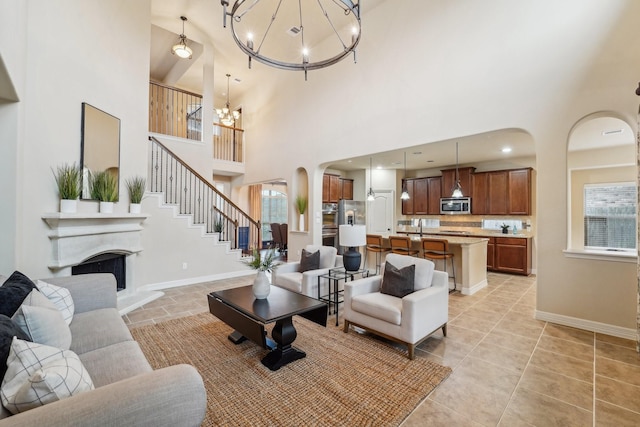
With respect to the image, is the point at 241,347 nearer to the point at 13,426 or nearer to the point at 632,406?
the point at 13,426

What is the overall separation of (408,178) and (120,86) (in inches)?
285

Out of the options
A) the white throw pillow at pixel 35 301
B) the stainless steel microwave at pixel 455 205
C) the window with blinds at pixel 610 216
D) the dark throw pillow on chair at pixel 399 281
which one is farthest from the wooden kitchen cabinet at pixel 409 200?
the white throw pillow at pixel 35 301

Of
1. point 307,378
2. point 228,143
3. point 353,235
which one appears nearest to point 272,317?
point 307,378

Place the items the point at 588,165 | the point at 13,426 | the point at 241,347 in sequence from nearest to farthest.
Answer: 1. the point at 13,426
2. the point at 241,347
3. the point at 588,165

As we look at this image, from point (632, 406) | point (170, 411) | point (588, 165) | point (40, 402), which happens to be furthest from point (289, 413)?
point (588, 165)

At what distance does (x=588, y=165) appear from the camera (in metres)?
6.17

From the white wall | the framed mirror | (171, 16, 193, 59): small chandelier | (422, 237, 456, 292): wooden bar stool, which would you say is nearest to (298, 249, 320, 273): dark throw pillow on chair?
(422, 237, 456, 292): wooden bar stool

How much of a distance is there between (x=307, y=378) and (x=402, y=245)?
359 cm

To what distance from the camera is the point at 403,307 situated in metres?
2.71

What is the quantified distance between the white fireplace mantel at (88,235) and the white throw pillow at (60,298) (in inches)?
46.8

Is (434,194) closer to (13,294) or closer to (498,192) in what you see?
(498,192)

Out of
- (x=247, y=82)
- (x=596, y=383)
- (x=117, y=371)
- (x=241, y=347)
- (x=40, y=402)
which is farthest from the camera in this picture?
(x=247, y=82)

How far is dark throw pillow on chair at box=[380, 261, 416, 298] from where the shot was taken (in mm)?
3107

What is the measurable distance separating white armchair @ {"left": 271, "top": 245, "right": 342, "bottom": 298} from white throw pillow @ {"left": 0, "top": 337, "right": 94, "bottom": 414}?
2.83 meters
